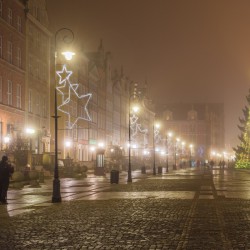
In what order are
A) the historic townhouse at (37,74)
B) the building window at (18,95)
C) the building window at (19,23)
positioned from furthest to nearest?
the historic townhouse at (37,74) → the building window at (19,23) → the building window at (18,95)

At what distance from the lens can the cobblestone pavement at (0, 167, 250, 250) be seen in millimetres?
11203

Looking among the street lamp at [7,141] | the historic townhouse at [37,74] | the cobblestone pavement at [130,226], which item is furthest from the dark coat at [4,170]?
the historic townhouse at [37,74]

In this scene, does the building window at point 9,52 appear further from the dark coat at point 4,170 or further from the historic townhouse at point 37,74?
the dark coat at point 4,170

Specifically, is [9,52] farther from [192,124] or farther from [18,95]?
[192,124]

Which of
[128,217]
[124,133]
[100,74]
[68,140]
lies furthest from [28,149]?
[124,133]

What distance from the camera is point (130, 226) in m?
14.2

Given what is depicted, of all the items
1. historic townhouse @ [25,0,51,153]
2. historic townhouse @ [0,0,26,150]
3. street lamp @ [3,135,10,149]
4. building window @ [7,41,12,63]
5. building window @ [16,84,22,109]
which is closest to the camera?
street lamp @ [3,135,10,149]

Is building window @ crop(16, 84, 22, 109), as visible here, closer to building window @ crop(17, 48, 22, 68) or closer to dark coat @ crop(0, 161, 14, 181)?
building window @ crop(17, 48, 22, 68)

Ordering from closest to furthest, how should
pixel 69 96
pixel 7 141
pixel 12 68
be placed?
pixel 7 141 < pixel 12 68 < pixel 69 96

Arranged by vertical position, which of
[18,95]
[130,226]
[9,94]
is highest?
[18,95]

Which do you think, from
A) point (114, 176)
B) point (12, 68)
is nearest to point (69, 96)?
point (12, 68)

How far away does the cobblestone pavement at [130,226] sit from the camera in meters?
11.2

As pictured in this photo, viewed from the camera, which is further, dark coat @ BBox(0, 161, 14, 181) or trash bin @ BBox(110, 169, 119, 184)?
trash bin @ BBox(110, 169, 119, 184)

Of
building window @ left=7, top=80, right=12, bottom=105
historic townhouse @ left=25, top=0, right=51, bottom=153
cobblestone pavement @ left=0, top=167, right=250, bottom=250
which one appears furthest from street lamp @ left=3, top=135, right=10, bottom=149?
cobblestone pavement @ left=0, top=167, right=250, bottom=250
